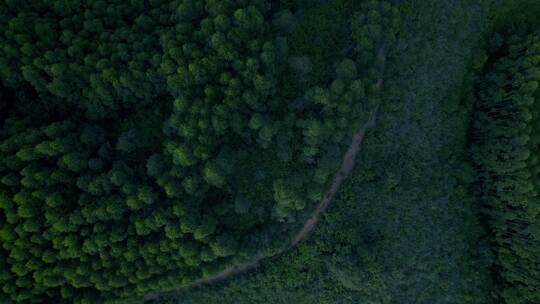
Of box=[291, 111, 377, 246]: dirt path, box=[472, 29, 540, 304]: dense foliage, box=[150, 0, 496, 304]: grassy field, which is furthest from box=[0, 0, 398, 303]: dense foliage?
A: box=[472, 29, 540, 304]: dense foliage

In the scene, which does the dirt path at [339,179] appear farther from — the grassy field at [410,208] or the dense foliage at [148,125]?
the dense foliage at [148,125]

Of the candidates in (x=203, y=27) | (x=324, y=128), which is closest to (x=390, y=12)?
(x=324, y=128)

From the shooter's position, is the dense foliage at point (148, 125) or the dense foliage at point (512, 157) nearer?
the dense foliage at point (148, 125)

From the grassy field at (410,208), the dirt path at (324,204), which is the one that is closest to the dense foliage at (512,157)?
the grassy field at (410,208)

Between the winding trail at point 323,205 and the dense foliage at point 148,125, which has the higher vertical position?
the dense foliage at point 148,125

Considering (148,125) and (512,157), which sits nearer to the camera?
(148,125)

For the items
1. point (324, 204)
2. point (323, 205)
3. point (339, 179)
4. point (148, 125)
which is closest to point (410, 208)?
point (339, 179)

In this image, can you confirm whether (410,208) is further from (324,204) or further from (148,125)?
(148,125)
